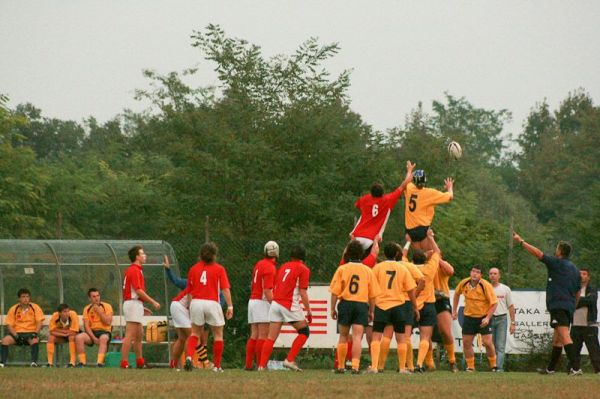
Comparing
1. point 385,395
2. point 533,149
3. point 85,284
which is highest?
point 533,149

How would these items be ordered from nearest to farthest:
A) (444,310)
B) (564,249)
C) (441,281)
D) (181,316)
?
1. (564,249)
2. (181,316)
3. (444,310)
4. (441,281)

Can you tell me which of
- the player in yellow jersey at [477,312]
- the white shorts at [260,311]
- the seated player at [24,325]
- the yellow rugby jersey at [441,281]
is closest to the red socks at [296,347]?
the white shorts at [260,311]

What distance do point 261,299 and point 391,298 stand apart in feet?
8.81

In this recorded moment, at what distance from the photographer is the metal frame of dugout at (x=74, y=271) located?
25.2 metres

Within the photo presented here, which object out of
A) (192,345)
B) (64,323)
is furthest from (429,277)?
(64,323)

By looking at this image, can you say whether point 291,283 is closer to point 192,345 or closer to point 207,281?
point 207,281

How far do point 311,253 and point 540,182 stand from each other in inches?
2636

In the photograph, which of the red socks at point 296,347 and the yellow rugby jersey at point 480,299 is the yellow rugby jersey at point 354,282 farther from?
the yellow rugby jersey at point 480,299

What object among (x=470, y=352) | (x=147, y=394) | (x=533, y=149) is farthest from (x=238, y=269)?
(x=533, y=149)

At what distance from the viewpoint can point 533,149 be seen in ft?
357

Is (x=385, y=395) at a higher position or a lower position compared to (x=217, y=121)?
lower

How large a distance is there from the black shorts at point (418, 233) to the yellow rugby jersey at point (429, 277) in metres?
0.36

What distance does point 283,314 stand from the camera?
2038 centimetres

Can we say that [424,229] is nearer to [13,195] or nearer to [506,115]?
[13,195]
